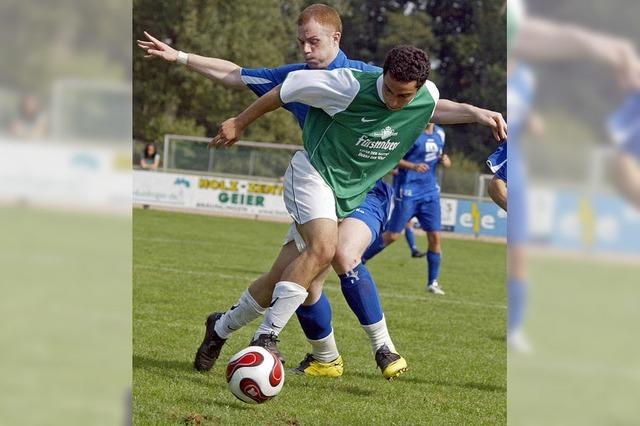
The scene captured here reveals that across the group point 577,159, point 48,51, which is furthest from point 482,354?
point 48,51

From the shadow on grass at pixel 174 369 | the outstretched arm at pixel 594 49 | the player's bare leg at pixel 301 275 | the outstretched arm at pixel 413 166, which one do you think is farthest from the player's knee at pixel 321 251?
the outstretched arm at pixel 594 49

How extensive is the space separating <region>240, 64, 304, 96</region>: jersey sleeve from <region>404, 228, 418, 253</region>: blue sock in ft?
7.36

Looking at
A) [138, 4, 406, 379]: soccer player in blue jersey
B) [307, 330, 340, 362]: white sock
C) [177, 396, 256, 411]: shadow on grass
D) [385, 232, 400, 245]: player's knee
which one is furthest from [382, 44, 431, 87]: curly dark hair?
[385, 232, 400, 245]: player's knee

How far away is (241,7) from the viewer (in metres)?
3.76

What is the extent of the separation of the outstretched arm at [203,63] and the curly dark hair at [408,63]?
2.51 feet

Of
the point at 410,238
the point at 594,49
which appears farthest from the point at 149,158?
the point at 410,238

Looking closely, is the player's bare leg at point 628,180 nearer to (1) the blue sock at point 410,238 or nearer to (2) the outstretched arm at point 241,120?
(2) the outstretched arm at point 241,120

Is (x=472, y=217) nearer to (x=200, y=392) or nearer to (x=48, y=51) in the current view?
(x=200, y=392)

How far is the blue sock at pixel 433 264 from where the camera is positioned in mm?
4789

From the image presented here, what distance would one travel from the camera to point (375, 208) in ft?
12.3

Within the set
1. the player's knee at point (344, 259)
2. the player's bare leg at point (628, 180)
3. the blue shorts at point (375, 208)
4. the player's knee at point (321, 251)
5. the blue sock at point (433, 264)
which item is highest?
the player's bare leg at point (628, 180)

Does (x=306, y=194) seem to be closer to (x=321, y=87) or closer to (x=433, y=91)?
(x=321, y=87)

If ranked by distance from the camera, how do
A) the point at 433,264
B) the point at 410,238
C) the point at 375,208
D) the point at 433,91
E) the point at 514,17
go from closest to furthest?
the point at 514,17 < the point at 433,91 < the point at 375,208 < the point at 433,264 < the point at 410,238

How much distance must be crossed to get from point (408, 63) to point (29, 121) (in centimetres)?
153
